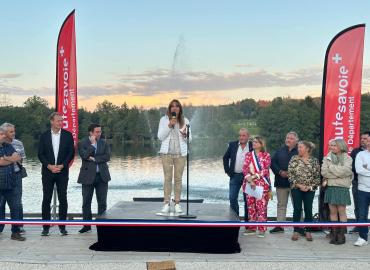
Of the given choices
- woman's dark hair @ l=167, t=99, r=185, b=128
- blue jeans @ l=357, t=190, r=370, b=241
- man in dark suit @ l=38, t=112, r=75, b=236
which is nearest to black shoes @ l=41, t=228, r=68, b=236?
man in dark suit @ l=38, t=112, r=75, b=236

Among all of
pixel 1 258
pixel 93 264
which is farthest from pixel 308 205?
→ pixel 1 258

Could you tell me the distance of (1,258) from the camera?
6191 millimetres

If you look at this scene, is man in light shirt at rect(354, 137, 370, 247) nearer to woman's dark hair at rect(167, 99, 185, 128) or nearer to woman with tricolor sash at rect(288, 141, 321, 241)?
woman with tricolor sash at rect(288, 141, 321, 241)

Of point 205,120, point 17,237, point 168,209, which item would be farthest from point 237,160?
point 205,120

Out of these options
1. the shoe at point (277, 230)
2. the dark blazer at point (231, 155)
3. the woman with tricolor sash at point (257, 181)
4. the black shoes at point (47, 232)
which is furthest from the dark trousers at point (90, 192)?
the shoe at point (277, 230)

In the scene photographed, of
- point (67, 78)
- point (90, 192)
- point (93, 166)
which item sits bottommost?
point (90, 192)

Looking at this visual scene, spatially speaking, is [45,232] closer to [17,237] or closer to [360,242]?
[17,237]

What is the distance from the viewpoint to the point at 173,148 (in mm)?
7004

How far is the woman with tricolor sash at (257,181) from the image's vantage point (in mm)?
7684

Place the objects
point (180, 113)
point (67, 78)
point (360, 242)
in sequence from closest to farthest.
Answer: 1. point (180, 113)
2. point (360, 242)
3. point (67, 78)

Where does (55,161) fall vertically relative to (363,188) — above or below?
above

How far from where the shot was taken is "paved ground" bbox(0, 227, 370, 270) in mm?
5879

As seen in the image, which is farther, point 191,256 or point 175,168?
point 175,168

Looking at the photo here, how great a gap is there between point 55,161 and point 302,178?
12.4 feet
